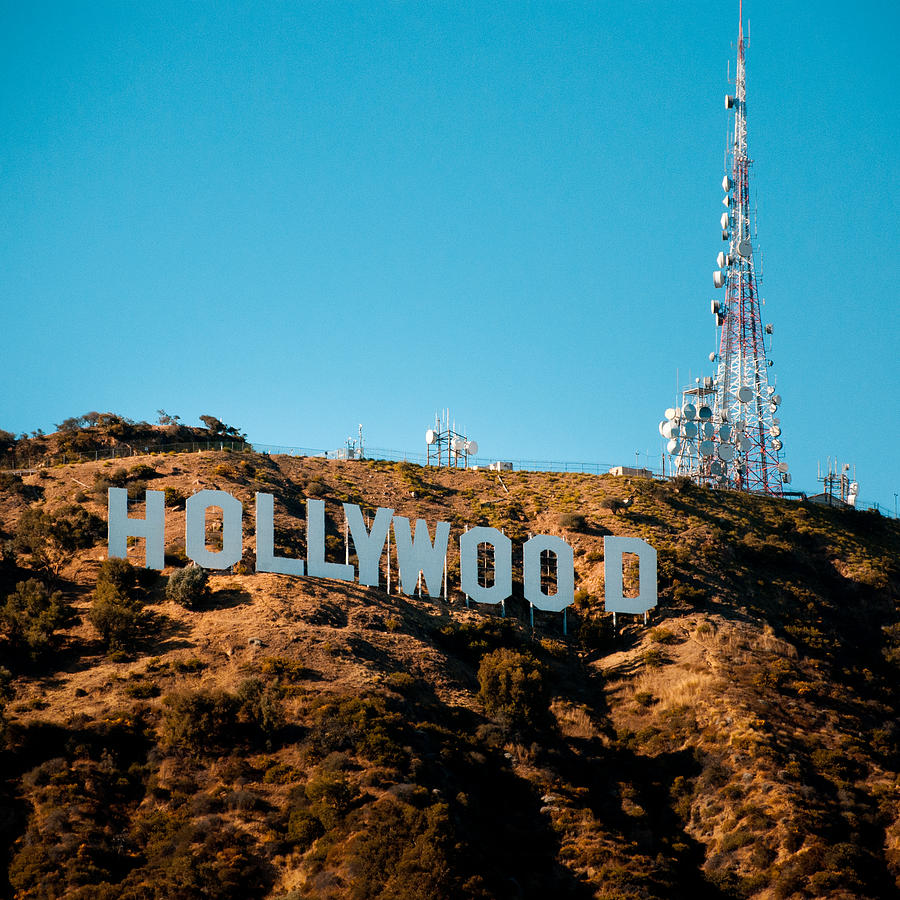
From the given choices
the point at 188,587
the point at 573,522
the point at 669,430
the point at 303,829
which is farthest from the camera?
the point at 669,430

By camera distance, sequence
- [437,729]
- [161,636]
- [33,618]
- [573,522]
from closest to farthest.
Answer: [437,729]
[33,618]
[161,636]
[573,522]

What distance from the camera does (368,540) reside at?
53.0m

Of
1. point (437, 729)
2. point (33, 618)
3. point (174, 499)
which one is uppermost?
point (174, 499)

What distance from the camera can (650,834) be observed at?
39844 mm

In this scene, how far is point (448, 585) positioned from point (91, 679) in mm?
19669

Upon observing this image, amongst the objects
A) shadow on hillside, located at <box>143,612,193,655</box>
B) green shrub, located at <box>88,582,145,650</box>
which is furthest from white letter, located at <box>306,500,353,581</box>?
green shrub, located at <box>88,582,145,650</box>

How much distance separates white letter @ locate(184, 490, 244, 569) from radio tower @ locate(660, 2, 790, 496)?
34565 millimetres

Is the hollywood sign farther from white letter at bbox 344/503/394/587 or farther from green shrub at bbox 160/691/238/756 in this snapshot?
green shrub at bbox 160/691/238/756

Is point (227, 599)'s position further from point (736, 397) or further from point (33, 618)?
point (736, 397)

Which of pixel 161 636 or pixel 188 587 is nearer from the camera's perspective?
pixel 161 636

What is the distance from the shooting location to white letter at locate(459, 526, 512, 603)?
5344 centimetres

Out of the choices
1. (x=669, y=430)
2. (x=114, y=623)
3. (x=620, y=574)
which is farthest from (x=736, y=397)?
(x=114, y=623)

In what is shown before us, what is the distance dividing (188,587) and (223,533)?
3.11 meters

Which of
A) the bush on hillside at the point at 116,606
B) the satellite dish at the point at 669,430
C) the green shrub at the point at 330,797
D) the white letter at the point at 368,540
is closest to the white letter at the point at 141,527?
the bush on hillside at the point at 116,606
